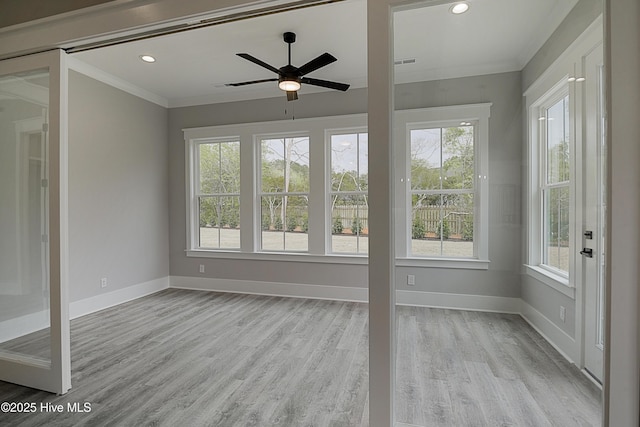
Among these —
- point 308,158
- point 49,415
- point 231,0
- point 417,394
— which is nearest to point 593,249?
point 417,394

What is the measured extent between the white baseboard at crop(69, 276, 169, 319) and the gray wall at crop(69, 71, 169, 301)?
0.25 feet

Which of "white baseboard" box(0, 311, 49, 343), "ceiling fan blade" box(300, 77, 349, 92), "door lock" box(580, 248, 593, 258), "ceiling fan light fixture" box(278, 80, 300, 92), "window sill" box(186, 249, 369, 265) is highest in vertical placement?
"ceiling fan blade" box(300, 77, 349, 92)

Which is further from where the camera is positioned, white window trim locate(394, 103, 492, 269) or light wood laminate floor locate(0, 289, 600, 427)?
light wood laminate floor locate(0, 289, 600, 427)

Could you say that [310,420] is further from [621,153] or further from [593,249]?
[621,153]

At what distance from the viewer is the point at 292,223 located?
15.6 ft

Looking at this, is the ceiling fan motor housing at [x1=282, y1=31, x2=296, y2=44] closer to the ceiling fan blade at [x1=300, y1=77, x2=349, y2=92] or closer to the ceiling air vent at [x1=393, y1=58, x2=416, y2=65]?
the ceiling fan blade at [x1=300, y1=77, x2=349, y2=92]

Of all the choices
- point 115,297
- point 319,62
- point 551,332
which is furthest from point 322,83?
point 115,297

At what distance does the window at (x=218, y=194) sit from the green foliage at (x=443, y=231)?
3.56 m

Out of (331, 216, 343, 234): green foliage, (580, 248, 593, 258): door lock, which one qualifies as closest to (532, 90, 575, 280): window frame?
(580, 248, 593, 258): door lock

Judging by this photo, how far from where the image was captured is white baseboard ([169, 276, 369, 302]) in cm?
436

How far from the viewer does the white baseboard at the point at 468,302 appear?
77.6 inches

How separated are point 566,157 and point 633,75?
66cm

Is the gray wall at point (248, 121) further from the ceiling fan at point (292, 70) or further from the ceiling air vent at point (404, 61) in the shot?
the ceiling air vent at point (404, 61)

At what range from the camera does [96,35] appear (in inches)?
78.0
